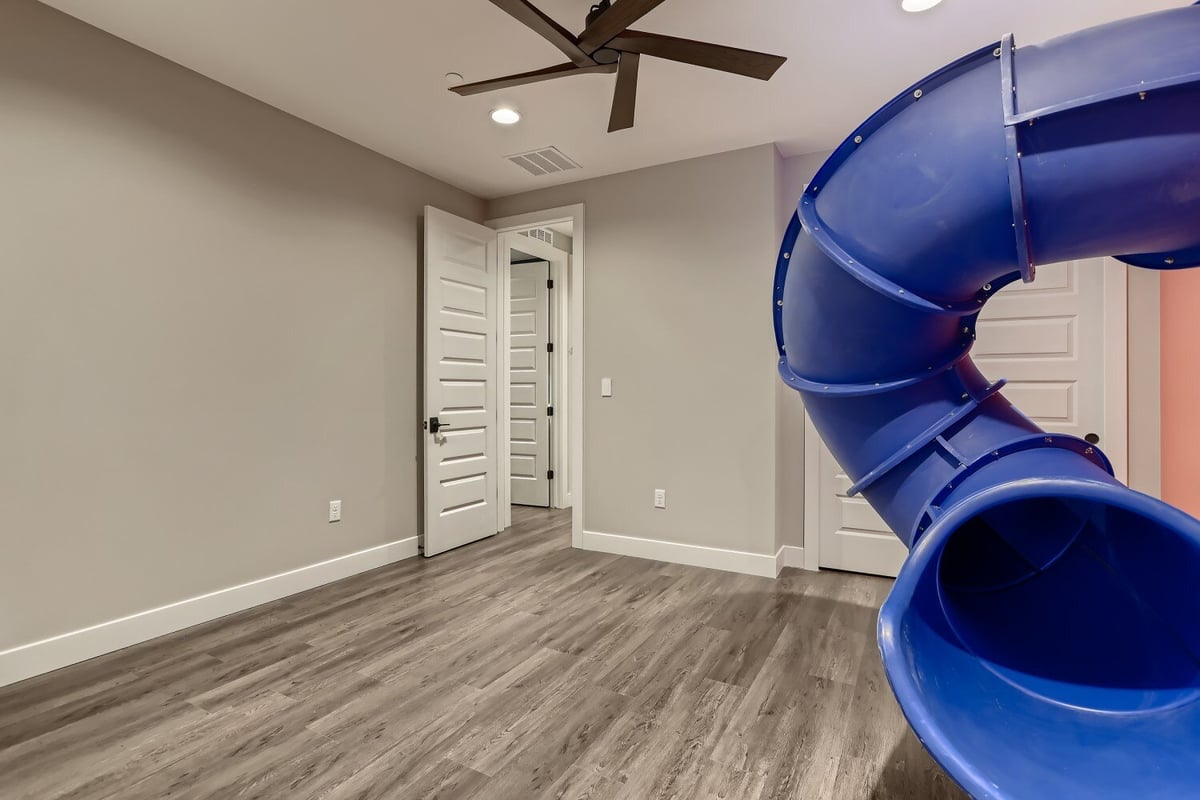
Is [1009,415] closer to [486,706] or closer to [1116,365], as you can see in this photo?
[486,706]

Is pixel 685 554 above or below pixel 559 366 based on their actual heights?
below

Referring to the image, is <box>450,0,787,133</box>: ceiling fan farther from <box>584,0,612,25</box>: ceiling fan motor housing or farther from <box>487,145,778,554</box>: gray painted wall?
<box>487,145,778,554</box>: gray painted wall

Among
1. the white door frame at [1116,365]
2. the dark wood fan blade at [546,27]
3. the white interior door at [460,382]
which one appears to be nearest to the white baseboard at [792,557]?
the white door frame at [1116,365]

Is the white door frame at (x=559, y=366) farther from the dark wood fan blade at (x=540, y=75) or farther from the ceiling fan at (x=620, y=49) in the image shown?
the ceiling fan at (x=620, y=49)

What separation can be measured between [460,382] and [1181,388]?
397cm

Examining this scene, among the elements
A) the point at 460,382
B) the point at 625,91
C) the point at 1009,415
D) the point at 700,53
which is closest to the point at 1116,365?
the point at 1009,415

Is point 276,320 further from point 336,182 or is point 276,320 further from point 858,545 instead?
point 858,545

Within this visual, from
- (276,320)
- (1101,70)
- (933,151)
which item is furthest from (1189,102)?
(276,320)

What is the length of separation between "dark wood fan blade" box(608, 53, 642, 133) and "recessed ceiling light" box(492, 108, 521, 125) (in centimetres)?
83

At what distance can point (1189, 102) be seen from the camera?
0.73 m

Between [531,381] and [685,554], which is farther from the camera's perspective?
[531,381]

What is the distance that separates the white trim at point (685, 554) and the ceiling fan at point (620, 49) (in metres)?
2.57

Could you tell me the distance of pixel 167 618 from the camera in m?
2.50

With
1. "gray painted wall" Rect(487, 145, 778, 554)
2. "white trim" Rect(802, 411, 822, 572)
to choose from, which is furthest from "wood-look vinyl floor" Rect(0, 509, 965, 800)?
"gray painted wall" Rect(487, 145, 778, 554)
